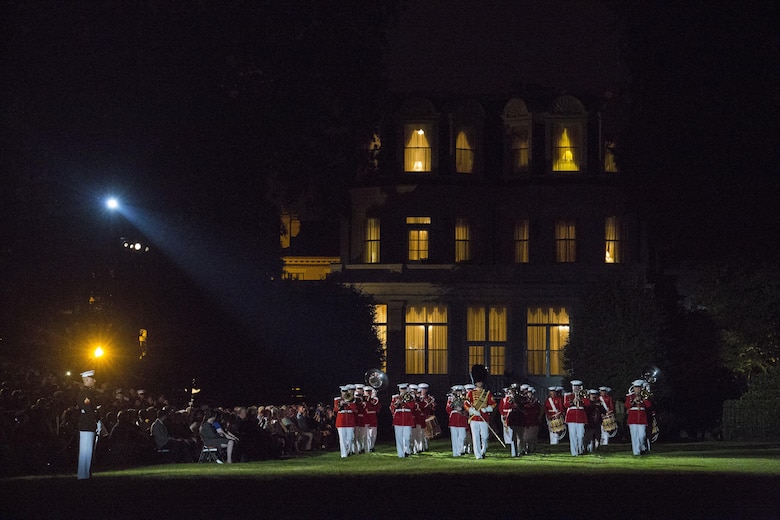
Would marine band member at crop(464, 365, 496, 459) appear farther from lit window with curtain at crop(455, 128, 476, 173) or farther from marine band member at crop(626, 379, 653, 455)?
lit window with curtain at crop(455, 128, 476, 173)

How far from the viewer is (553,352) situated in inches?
2314

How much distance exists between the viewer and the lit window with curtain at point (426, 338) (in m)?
59.1

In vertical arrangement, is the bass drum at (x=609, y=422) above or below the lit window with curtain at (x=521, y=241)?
below

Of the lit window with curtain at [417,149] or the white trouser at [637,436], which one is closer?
the white trouser at [637,436]

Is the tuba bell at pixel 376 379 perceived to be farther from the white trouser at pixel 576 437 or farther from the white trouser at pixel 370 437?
the white trouser at pixel 576 437

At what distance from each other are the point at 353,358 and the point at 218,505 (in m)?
32.9

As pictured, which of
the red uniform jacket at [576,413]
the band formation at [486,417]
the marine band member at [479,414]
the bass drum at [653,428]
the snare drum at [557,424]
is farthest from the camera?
the snare drum at [557,424]

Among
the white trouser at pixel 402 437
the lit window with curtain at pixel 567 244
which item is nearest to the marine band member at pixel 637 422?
the white trouser at pixel 402 437

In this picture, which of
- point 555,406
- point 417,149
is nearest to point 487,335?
point 417,149

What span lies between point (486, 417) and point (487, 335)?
23.4 meters

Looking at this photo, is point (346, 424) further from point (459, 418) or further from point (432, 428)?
point (432, 428)

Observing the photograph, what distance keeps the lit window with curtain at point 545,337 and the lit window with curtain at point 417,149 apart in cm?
746

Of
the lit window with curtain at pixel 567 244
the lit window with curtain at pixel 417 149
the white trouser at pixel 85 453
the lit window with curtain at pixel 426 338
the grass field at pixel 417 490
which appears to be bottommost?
the grass field at pixel 417 490

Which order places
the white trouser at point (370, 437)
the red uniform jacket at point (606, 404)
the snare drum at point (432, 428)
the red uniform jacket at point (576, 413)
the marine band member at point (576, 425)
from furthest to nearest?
the snare drum at point (432, 428) → the red uniform jacket at point (606, 404) → the white trouser at point (370, 437) → the red uniform jacket at point (576, 413) → the marine band member at point (576, 425)
